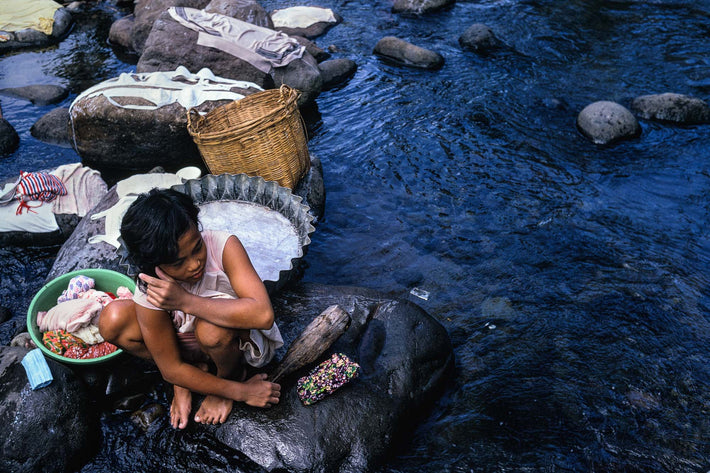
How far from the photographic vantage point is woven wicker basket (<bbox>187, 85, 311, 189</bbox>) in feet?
16.6

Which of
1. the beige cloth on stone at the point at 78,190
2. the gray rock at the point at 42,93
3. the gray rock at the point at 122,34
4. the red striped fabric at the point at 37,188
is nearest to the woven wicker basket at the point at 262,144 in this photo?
the beige cloth on stone at the point at 78,190

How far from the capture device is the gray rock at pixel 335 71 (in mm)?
8781

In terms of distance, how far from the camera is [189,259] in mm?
2834

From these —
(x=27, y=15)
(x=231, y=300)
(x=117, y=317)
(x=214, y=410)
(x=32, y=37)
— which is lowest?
(x=32, y=37)

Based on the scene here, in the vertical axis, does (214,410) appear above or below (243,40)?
below

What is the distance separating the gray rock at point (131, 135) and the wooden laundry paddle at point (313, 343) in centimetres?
377

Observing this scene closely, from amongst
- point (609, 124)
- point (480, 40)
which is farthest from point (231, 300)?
point (480, 40)

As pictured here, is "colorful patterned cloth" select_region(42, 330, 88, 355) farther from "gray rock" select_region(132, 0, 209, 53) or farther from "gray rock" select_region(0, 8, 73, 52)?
"gray rock" select_region(0, 8, 73, 52)

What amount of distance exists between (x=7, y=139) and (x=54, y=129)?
594 millimetres

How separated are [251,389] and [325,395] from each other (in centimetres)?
48

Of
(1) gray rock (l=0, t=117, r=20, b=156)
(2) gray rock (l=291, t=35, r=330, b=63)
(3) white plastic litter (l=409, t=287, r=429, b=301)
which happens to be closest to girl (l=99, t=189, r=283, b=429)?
(3) white plastic litter (l=409, t=287, r=429, b=301)

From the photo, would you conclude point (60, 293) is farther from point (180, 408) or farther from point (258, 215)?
point (258, 215)

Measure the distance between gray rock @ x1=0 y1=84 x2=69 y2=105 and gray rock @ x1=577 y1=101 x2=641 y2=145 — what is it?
8072 millimetres

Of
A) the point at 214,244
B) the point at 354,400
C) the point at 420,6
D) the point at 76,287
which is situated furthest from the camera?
the point at 420,6
